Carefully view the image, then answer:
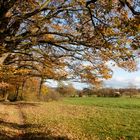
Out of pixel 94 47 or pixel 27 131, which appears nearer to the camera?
pixel 94 47

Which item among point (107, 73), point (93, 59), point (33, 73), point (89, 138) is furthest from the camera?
point (33, 73)

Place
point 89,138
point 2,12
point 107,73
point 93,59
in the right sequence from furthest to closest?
point 107,73 < point 93,59 < point 89,138 < point 2,12

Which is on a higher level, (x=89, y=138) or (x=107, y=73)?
(x=107, y=73)

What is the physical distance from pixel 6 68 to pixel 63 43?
7064 mm

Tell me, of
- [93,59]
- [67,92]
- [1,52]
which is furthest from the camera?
[67,92]

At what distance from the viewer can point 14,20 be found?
15383mm

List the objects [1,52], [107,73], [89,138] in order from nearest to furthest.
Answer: [1,52] < [89,138] < [107,73]

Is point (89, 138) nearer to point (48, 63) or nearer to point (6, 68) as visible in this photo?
point (48, 63)

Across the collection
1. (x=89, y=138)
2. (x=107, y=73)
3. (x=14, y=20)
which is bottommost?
(x=89, y=138)

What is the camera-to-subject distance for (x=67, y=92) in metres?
105

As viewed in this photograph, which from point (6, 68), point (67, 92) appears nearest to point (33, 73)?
point (6, 68)

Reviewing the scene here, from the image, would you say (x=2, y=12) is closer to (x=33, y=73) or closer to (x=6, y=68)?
(x=6, y=68)

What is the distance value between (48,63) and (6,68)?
286cm

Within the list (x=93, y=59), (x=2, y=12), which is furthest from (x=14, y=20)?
(x=93, y=59)
